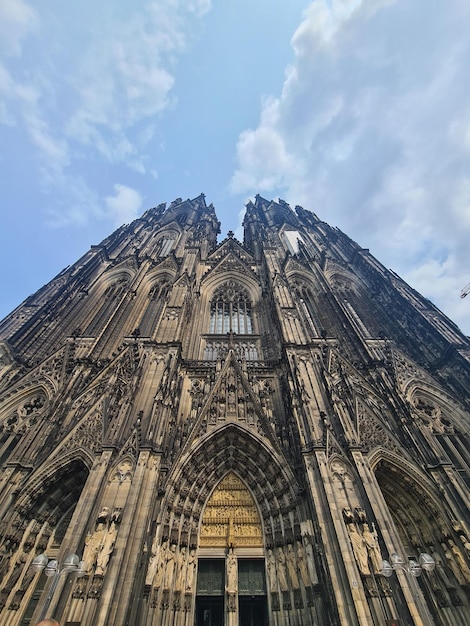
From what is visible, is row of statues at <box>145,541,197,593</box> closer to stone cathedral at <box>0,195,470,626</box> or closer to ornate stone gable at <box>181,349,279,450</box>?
stone cathedral at <box>0,195,470,626</box>

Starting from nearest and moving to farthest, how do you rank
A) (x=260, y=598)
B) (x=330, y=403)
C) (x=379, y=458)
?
(x=260, y=598) → (x=379, y=458) → (x=330, y=403)

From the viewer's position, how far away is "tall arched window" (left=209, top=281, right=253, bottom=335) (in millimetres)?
17266

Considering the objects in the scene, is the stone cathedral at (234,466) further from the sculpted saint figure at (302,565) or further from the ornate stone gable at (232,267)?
the ornate stone gable at (232,267)

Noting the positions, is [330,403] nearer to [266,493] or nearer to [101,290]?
[266,493]

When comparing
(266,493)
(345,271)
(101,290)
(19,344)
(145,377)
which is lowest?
(266,493)

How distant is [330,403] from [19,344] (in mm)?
12920

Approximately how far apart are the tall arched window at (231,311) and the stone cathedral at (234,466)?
0.86 ft

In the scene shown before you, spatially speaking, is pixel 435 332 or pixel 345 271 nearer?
pixel 435 332

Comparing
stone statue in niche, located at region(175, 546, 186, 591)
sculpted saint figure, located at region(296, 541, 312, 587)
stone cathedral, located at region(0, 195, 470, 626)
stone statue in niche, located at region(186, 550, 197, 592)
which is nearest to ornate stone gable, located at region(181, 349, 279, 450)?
stone cathedral, located at region(0, 195, 470, 626)

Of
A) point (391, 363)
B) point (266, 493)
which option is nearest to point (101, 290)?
point (266, 493)

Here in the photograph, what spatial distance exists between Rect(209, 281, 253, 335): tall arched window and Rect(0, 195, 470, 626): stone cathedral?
26cm

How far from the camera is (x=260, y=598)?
8.96 m

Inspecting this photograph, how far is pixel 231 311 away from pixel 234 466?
8.99 meters

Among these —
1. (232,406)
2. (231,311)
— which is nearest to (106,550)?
(232,406)
